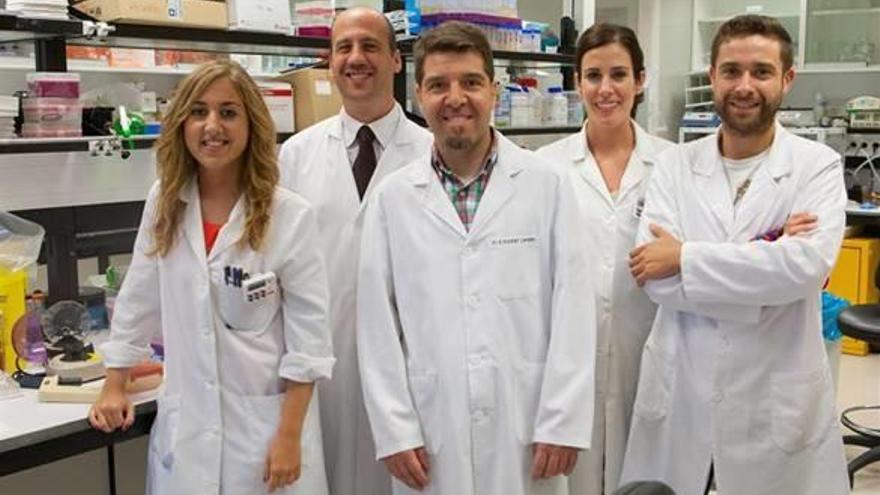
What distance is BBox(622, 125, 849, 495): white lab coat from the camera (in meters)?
1.74

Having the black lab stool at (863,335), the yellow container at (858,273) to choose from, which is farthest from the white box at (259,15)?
the yellow container at (858,273)

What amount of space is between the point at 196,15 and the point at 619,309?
4.38 ft

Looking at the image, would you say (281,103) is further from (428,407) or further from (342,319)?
(428,407)

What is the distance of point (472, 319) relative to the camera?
1.65 m

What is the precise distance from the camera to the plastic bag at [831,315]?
2934 mm

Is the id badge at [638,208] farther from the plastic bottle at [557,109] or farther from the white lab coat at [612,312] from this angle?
the plastic bottle at [557,109]

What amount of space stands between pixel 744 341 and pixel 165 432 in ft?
3.86

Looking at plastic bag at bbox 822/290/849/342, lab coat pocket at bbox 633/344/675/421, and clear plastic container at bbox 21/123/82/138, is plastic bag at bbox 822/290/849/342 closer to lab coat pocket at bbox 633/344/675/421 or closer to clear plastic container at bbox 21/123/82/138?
lab coat pocket at bbox 633/344/675/421

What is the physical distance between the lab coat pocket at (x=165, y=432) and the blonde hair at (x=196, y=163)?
11.3 inches

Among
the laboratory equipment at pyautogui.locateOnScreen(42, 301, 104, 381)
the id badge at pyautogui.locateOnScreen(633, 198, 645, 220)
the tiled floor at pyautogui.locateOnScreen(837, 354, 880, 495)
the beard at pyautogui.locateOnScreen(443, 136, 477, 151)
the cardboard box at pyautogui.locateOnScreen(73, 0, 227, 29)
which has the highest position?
the cardboard box at pyautogui.locateOnScreen(73, 0, 227, 29)

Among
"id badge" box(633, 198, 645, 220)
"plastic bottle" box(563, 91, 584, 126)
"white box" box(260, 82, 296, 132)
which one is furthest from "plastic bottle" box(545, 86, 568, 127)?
"id badge" box(633, 198, 645, 220)

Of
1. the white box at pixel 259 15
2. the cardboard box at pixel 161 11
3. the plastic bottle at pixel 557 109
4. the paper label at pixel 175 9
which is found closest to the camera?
the cardboard box at pixel 161 11

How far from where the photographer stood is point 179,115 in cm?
164

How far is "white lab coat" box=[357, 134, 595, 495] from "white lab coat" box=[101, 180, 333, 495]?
12cm
